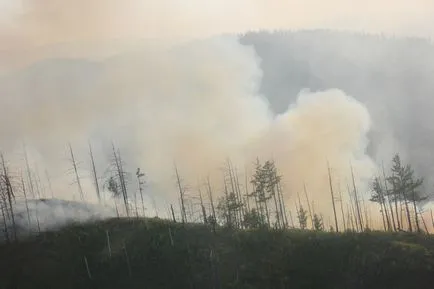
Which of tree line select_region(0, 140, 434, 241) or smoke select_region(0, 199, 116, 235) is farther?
smoke select_region(0, 199, 116, 235)

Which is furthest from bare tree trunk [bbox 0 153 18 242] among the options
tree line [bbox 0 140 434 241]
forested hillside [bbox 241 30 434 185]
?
forested hillside [bbox 241 30 434 185]

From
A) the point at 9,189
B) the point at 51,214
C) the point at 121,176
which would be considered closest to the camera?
the point at 121,176

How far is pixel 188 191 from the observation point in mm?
40219

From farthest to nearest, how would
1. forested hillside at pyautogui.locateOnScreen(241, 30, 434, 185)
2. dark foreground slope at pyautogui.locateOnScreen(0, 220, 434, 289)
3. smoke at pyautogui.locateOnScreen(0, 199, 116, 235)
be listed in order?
smoke at pyautogui.locateOnScreen(0, 199, 116, 235)
forested hillside at pyautogui.locateOnScreen(241, 30, 434, 185)
dark foreground slope at pyautogui.locateOnScreen(0, 220, 434, 289)

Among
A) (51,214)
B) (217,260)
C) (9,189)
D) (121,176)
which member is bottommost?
(217,260)

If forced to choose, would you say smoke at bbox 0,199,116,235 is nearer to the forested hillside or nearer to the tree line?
the tree line

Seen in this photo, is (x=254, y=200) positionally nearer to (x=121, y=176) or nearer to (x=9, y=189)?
(x=121, y=176)

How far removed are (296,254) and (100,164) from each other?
1380 cm

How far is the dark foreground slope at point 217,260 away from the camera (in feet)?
99.4

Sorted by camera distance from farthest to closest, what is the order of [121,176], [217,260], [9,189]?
[9,189] → [121,176] → [217,260]

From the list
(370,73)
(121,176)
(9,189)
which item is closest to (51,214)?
(9,189)

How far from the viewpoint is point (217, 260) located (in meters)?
33.0

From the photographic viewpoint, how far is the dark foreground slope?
3030 centimetres

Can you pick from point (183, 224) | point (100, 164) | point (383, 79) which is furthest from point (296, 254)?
point (100, 164)
